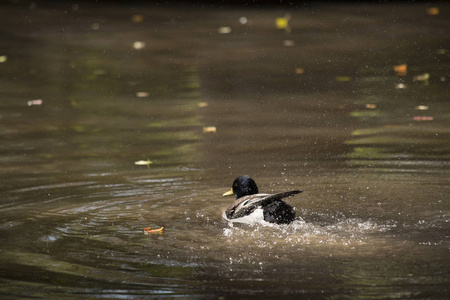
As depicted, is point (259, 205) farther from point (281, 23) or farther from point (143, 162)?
point (281, 23)

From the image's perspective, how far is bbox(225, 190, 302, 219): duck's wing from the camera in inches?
290

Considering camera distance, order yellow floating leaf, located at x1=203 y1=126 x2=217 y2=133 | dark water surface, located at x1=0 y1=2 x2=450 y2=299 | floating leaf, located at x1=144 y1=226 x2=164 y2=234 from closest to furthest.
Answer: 1. dark water surface, located at x1=0 y1=2 x2=450 y2=299
2. floating leaf, located at x1=144 y1=226 x2=164 y2=234
3. yellow floating leaf, located at x1=203 y1=126 x2=217 y2=133

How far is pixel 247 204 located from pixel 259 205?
0.12m

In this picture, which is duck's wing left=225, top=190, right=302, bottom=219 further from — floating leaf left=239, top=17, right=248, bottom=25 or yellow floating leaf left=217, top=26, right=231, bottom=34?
floating leaf left=239, top=17, right=248, bottom=25

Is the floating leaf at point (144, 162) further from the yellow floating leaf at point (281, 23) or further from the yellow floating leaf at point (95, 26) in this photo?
the yellow floating leaf at point (95, 26)

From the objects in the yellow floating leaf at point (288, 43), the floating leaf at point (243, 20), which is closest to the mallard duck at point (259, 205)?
the yellow floating leaf at point (288, 43)

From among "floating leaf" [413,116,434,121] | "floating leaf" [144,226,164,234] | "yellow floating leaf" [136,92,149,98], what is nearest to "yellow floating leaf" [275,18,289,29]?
"yellow floating leaf" [136,92,149,98]

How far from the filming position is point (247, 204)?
7504 mm

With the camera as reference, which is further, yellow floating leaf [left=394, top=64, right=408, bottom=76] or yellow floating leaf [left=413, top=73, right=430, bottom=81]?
yellow floating leaf [left=394, top=64, right=408, bottom=76]

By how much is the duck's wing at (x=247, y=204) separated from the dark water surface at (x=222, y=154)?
0.71 feet

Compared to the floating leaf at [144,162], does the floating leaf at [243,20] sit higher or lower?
higher

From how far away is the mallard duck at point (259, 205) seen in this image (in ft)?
23.8

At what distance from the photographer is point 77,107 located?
13.1 metres

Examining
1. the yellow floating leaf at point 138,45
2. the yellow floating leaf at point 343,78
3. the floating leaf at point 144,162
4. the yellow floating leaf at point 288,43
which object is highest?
the yellow floating leaf at point 138,45
